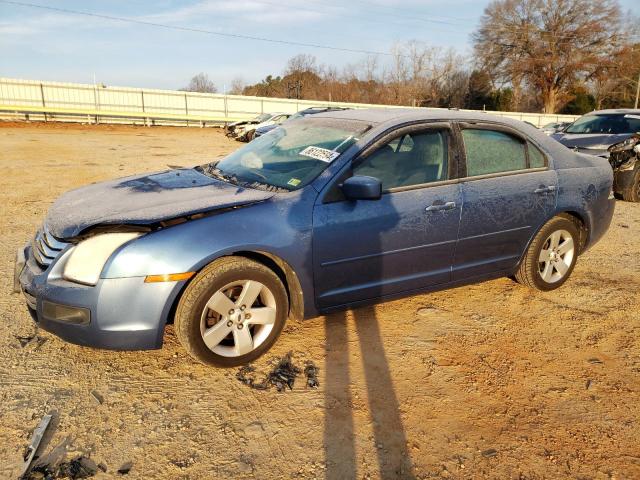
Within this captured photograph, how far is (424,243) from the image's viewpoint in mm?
3564

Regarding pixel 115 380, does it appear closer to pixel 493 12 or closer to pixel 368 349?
pixel 368 349

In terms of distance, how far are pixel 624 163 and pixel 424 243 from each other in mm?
6865

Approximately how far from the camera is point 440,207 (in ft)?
11.7

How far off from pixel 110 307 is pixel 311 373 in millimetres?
1242

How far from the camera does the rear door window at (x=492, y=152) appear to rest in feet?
12.6

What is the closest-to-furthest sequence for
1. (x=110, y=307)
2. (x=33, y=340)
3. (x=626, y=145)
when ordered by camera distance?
(x=110, y=307) → (x=33, y=340) → (x=626, y=145)

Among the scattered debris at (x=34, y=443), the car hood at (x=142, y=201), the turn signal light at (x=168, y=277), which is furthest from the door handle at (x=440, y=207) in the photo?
the scattered debris at (x=34, y=443)

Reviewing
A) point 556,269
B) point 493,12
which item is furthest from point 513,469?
point 493,12

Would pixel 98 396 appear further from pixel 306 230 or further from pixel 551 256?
pixel 551 256

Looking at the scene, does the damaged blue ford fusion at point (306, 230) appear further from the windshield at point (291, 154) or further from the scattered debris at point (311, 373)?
the scattered debris at point (311, 373)

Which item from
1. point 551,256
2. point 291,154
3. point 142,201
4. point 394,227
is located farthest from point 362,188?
point 551,256

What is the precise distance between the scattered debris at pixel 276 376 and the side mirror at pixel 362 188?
1.13m

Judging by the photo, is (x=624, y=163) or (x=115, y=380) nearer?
(x=115, y=380)

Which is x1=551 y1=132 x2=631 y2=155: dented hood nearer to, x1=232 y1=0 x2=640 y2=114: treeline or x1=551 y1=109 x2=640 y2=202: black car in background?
x1=551 y1=109 x2=640 y2=202: black car in background
